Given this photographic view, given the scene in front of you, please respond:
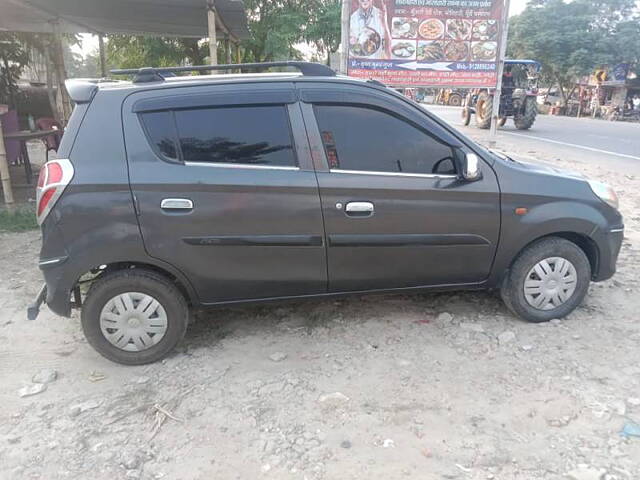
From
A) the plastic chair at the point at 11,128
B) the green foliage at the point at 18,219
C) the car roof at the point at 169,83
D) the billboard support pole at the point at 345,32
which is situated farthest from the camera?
the plastic chair at the point at 11,128

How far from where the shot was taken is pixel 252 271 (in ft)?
10.6

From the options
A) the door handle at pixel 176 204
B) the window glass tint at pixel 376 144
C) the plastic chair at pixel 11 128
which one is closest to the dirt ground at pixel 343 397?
the door handle at pixel 176 204

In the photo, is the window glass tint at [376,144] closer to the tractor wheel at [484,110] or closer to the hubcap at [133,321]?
the hubcap at [133,321]

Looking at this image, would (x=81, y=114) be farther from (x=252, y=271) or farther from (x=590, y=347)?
(x=590, y=347)

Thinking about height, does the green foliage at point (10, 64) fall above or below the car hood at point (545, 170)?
above

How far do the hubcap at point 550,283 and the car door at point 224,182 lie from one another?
5.05ft

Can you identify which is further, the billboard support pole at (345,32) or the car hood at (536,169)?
the billboard support pole at (345,32)

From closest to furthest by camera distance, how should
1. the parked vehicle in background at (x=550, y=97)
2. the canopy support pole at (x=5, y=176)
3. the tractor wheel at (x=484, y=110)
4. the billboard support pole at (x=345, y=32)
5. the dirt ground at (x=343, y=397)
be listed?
the dirt ground at (x=343, y=397) < the canopy support pole at (x=5, y=176) < the billboard support pole at (x=345, y=32) < the tractor wheel at (x=484, y=110) < the parked vehicle in background at (x=550, y=97)

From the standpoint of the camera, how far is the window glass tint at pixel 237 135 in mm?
3082

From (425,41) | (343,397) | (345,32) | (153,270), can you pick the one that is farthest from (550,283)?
(425,41)

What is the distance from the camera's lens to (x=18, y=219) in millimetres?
6383

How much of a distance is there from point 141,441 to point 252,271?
1.16 meters

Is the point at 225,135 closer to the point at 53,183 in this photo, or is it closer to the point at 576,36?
the point at 53,183

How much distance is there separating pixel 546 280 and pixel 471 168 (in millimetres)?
1045
